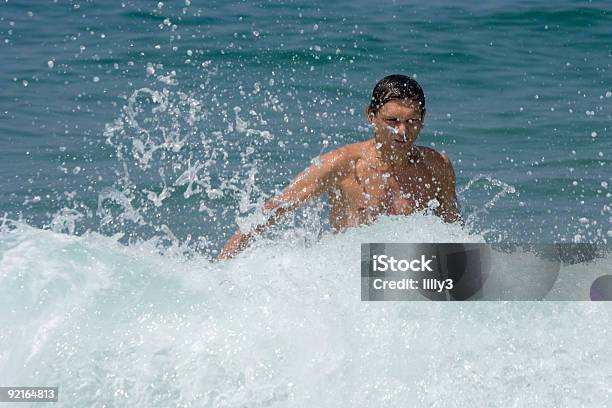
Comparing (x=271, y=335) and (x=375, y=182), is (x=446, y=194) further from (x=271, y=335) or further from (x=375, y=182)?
(x=271, y=335)

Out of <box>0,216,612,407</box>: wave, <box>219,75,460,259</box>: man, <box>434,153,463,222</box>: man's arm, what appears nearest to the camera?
<box>0,216,612,407</box>: wave

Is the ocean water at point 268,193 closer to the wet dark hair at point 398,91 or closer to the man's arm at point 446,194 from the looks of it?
the man's arm at point 446,194

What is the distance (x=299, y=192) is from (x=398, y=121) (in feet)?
1.81


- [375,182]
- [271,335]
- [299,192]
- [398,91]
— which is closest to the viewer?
[271,335]

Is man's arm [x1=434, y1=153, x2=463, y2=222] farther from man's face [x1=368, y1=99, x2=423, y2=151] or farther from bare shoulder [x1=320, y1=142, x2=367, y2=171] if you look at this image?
bare shoulder [x1=320, y1=142, x2=367, y2=171]

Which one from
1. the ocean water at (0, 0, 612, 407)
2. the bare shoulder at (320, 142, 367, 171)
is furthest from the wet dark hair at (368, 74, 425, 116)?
the ocean water at (0, 0, 612, 407)

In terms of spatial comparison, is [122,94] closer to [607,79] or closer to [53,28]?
[53,28]

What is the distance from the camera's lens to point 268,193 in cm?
719

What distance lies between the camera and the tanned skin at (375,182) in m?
4.95

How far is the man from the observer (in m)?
4.91

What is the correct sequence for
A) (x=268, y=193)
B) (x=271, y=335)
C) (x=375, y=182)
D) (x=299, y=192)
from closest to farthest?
(x=271, y=335)
(x=299, y=192)
(x=375, y=182)
(x=268, y=193)

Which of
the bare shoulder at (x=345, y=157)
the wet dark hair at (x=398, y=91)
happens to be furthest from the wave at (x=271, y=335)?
the wet dark hair at (x=398, y=91)

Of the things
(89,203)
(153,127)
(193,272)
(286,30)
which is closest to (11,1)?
(286,30)

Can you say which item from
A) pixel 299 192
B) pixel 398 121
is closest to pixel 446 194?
pixel 398 121
